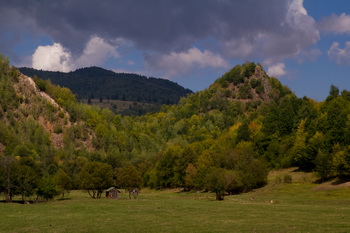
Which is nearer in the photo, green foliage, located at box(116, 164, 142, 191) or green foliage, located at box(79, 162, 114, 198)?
green foliage, located at box(79, 162, 114, 198)

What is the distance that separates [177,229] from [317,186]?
241ft

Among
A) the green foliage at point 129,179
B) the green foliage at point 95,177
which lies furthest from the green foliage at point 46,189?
the green foliage at point 129,179

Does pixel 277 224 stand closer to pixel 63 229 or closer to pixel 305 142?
pixel 63 229

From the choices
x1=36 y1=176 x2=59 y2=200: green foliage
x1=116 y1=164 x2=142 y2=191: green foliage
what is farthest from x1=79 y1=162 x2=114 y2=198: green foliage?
x1=36 y1=176 x2=59 y2=200: green foliage

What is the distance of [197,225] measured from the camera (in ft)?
159

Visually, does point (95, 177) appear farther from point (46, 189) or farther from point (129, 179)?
point (46, 189)

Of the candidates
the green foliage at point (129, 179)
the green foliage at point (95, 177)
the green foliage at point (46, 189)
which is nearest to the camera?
the green foliage at point (46, 189)

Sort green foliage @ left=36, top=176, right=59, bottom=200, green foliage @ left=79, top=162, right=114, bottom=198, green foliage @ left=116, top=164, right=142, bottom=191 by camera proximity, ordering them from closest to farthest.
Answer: green foliage @ left=36, top=176, right=59, bottom=200 → green foliage @ left=79, top=162, right=114, bottom=198 → green foliage @ left=116, top=164, right=142, bottom=191

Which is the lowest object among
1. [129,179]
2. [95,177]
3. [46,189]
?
[46,189]

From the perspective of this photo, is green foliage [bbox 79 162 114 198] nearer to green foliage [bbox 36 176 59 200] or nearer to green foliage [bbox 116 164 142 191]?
green foliage [bbox 116 164 142 191]

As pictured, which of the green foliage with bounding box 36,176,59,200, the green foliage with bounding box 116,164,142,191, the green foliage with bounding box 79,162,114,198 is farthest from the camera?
the green foliage with bounding box 116,164,142,191

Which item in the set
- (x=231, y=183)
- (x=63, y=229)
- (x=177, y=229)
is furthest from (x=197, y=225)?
(x=231, y=183)

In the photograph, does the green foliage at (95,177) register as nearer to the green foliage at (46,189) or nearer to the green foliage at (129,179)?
the green foliage at (129,179)

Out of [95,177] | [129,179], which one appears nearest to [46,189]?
[95,177]
